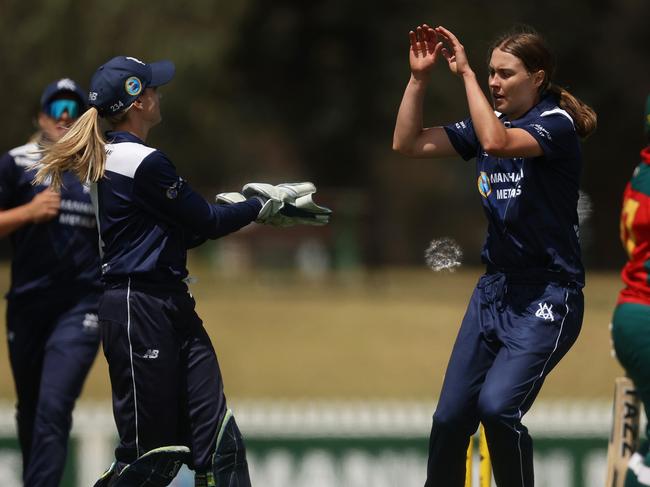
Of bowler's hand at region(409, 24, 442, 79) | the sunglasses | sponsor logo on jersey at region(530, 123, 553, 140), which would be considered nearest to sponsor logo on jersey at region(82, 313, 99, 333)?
the sunglasses

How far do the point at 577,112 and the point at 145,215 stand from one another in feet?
5.51

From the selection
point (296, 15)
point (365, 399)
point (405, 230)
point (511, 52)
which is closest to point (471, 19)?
point (296, 15)

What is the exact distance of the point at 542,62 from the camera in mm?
4402

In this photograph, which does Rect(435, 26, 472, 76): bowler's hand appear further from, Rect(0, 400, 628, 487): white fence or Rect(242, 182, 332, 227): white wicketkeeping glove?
Rect(0, 400, 628, 487): white fence

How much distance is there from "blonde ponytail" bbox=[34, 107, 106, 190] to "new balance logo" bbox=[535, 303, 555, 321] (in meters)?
1.70

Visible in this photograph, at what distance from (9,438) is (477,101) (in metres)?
4.70

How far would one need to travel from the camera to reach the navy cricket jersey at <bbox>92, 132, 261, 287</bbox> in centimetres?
426

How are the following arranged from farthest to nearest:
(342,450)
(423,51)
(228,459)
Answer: (342,450) → (423,51) → (228,459)

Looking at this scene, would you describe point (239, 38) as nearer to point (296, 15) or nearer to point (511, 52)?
point (296, 15)

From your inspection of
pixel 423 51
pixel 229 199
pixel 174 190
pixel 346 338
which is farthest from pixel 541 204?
pixel 346 338

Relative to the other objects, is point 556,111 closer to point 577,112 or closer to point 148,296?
point 577,112

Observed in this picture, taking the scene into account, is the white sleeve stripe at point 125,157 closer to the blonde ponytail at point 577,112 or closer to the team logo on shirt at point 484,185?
the team logo on shirt at point 484,185

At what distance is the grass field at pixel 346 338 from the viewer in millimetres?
13602

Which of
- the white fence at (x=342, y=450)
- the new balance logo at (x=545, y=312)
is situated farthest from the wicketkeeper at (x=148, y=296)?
the white fence at (x=342, y=450)
